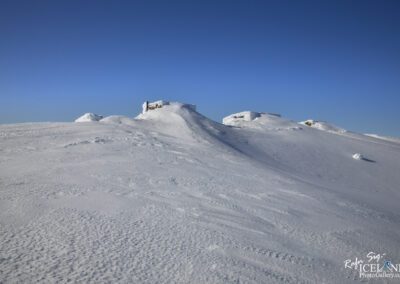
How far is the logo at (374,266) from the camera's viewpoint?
2.21 metres

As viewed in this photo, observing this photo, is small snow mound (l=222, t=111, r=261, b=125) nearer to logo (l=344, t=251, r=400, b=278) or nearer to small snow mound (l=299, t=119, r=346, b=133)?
small snow mound (l=299, t=119, r=346, b=133)

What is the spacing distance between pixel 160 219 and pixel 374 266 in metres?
2.31

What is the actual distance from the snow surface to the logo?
10 centimetres

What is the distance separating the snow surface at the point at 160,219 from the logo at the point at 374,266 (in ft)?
0.33

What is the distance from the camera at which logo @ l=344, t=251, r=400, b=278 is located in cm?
221

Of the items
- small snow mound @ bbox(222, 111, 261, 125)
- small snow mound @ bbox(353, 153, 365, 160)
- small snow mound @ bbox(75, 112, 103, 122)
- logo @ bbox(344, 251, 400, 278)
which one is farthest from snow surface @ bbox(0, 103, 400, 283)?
small snow mound @ bbox(75, 112, 103, 122)

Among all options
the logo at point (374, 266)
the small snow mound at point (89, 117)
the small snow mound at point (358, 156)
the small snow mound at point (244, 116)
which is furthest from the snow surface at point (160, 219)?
the small snow mound at point (89, 117)

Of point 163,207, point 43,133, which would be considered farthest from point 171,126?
point 163,207

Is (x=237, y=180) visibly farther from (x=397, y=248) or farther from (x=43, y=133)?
(x=43, y=133)

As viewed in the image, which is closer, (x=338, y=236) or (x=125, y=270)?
(x=125, y=270)

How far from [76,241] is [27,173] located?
7.45 feet

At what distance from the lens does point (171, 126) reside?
9180mm

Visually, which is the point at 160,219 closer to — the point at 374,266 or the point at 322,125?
the point at 374,266

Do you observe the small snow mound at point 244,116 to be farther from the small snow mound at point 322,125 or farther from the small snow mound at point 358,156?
the small snow mound at point 358,156
